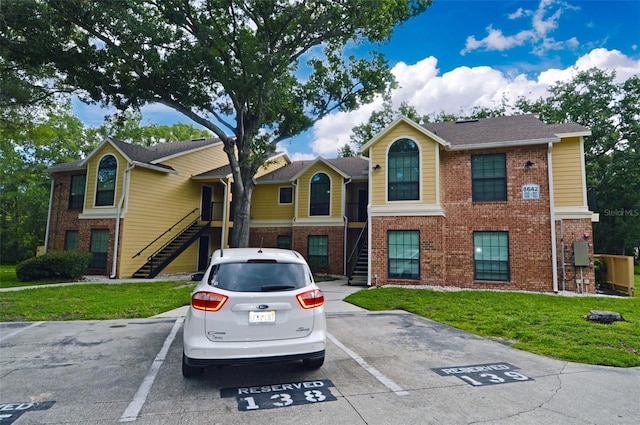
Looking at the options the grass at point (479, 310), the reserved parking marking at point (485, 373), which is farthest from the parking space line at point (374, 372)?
the grass at point (479, 310)

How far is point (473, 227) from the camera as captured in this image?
13461 millimetres


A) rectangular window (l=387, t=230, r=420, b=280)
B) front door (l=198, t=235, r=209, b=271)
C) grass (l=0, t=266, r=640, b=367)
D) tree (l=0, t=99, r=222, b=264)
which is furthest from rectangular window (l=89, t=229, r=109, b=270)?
rectangular window (l=387, t=230, r=420, b=280)

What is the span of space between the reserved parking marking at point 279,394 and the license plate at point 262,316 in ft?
2.70

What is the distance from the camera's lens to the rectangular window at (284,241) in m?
19.7

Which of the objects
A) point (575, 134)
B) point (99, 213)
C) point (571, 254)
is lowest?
point (571, 254)

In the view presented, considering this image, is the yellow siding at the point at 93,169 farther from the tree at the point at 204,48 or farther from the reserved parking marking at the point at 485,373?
the reserved parking marking at the point at 485,373

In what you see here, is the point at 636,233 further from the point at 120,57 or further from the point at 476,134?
the point at 120,57

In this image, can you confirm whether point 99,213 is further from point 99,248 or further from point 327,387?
point 327,387

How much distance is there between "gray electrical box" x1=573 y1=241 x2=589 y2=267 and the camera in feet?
39.7

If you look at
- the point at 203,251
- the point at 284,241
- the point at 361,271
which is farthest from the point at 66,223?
the point at 361,271

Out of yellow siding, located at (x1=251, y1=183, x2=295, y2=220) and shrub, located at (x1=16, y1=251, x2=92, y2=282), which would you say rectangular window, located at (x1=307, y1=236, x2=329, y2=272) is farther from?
shrub, located at (x1=16, y1=251, x2=92, y2=282)

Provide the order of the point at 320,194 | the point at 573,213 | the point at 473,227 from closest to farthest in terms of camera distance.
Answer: the point at 573,213, the point at 473,227, the point at 320,194

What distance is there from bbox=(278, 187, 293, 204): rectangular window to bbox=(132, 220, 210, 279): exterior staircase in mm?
4489

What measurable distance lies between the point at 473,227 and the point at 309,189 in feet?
28.9
